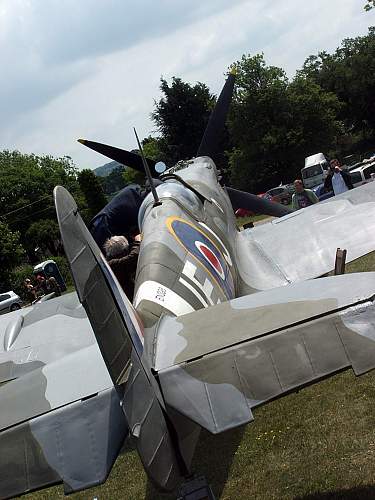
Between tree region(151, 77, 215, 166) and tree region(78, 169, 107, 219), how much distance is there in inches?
327

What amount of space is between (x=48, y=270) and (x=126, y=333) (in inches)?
894

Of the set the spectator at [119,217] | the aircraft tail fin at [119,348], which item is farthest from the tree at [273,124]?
the aircraft tail fin at [119,348]

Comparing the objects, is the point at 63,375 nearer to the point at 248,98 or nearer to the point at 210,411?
the point at 210,411

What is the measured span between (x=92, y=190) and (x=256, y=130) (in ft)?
37.1

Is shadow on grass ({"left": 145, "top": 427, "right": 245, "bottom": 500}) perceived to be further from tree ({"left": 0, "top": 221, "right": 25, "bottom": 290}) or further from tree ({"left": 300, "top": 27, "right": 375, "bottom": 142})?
tree ({"left": 300, "top": 27, "right": 375, "bottom": 142})

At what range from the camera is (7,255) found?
29.4 meters

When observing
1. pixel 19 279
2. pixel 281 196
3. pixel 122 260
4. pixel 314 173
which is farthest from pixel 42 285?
pixel 122 260

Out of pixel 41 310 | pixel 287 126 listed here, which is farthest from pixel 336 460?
pixel 287 126

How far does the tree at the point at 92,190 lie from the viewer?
35.1 meters

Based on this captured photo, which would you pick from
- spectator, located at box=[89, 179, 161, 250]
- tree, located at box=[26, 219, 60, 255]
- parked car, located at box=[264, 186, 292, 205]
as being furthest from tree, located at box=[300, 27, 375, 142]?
spectator, located at box=[89, 179, 161, 250]

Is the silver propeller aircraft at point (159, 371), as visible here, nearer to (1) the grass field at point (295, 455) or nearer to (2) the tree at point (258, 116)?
(1) the grass field at point (295, 455)

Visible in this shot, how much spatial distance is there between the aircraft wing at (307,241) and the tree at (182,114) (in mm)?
34864

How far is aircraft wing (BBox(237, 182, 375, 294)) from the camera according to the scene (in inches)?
269

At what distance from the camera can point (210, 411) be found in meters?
3.00
